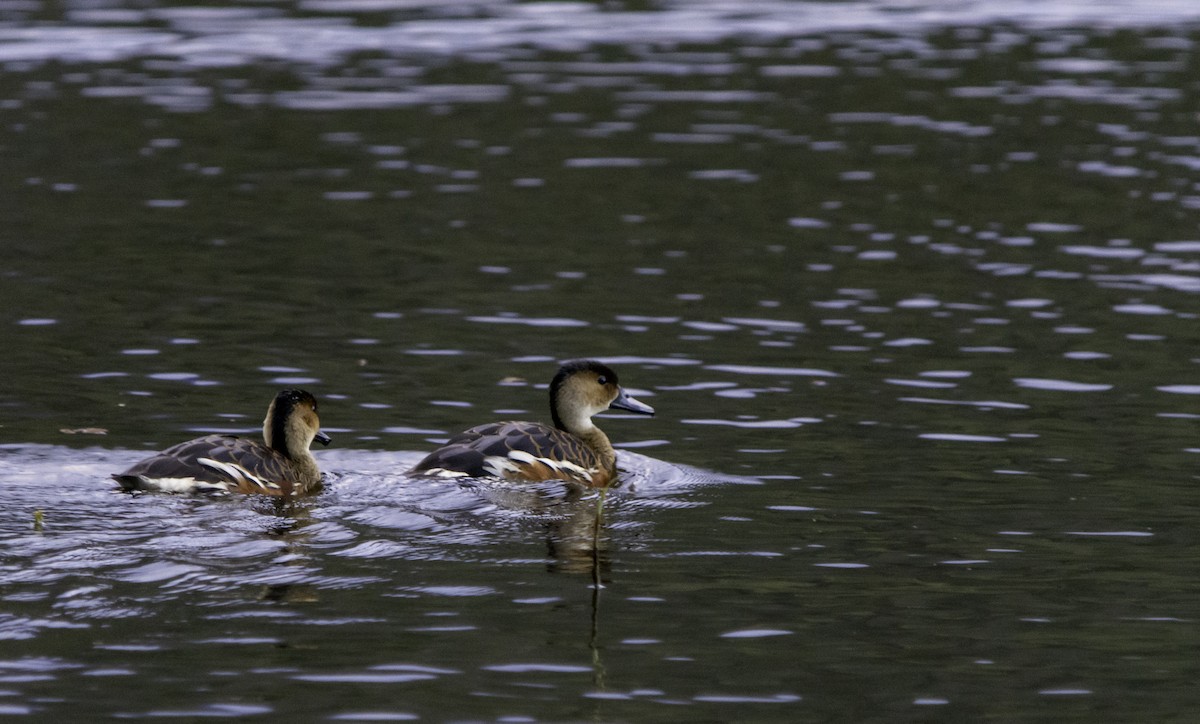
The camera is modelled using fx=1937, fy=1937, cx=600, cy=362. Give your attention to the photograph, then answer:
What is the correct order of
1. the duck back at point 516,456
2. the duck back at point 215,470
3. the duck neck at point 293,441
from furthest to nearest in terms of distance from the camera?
the duck neck at point 293,441, the duck back at point 516,456, the duck back at point 215,470

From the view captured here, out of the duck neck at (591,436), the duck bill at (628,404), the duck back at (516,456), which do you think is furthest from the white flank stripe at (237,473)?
the duck bill at (628,404)

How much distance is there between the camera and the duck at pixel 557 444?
12203mm

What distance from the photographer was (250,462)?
→ 11844 millimetres

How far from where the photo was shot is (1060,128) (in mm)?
28312

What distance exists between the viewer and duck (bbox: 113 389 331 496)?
11.5 m

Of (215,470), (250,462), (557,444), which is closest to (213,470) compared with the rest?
(215,470)

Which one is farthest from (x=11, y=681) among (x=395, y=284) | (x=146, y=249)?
(x=146, y=249)

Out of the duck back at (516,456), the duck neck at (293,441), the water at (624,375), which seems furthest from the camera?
the duck neck at (293,441)

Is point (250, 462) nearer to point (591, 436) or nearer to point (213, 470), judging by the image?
point (213, 470)

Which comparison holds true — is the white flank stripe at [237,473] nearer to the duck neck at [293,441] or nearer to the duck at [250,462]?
the duck at [250,462]

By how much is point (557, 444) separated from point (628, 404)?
1.12 metres

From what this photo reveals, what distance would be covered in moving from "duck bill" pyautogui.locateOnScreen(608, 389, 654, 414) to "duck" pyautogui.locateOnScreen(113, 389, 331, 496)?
2158mm

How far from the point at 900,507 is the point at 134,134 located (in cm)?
1899

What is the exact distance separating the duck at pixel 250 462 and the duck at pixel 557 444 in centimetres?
72
